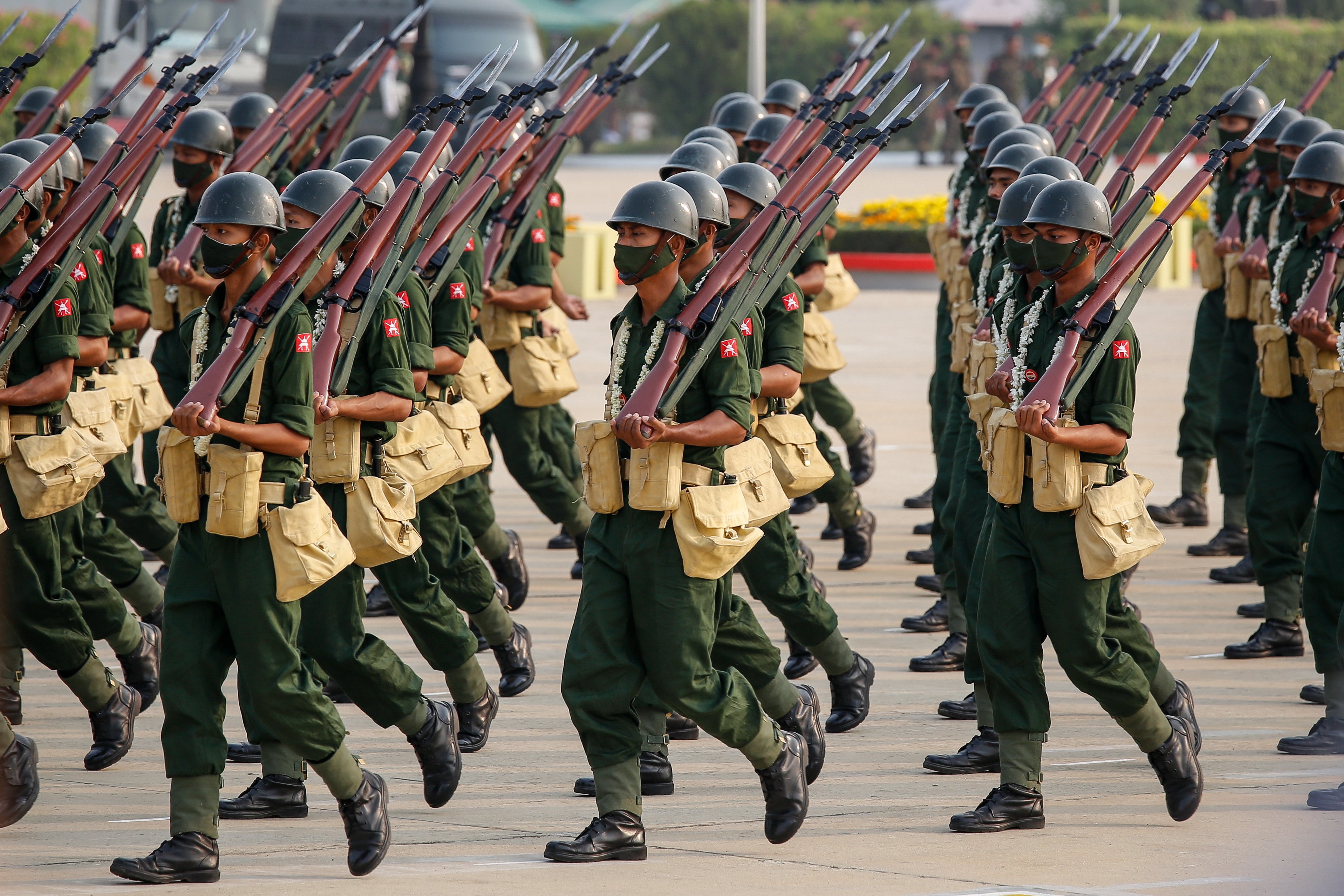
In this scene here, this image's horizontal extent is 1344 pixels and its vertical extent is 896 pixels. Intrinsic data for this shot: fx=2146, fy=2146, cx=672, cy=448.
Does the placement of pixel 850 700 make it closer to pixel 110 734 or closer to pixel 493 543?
pixel 493 543

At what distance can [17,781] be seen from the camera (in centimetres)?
618

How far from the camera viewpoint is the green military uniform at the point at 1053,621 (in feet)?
20.0

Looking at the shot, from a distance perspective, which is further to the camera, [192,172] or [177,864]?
[192,172]

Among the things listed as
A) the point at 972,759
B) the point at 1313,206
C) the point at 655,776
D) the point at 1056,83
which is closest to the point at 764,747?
the point at 655,776

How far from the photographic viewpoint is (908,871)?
5660 millimetres

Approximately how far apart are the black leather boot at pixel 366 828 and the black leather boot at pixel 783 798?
105 centimetres

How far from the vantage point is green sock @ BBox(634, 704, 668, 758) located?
21.7 ft

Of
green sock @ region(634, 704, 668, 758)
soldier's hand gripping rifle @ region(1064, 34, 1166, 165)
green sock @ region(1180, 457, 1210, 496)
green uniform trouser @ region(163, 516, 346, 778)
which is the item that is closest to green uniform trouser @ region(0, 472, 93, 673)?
green uniform trouser @ region(163, 516, 346, 778)

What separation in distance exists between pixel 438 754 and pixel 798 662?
2295 millimetres

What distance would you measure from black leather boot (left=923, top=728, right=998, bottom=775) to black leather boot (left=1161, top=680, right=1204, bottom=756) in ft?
1.94

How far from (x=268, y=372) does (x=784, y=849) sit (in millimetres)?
1930

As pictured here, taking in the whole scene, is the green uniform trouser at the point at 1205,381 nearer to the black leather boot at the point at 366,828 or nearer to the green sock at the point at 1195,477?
the green sock at the point at 1195,477

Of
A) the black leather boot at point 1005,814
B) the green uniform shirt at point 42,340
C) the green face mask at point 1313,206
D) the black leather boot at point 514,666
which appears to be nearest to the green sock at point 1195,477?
the green face mask at point 1313,206

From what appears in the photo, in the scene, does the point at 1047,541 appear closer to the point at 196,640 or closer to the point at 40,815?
the point at 196,640
